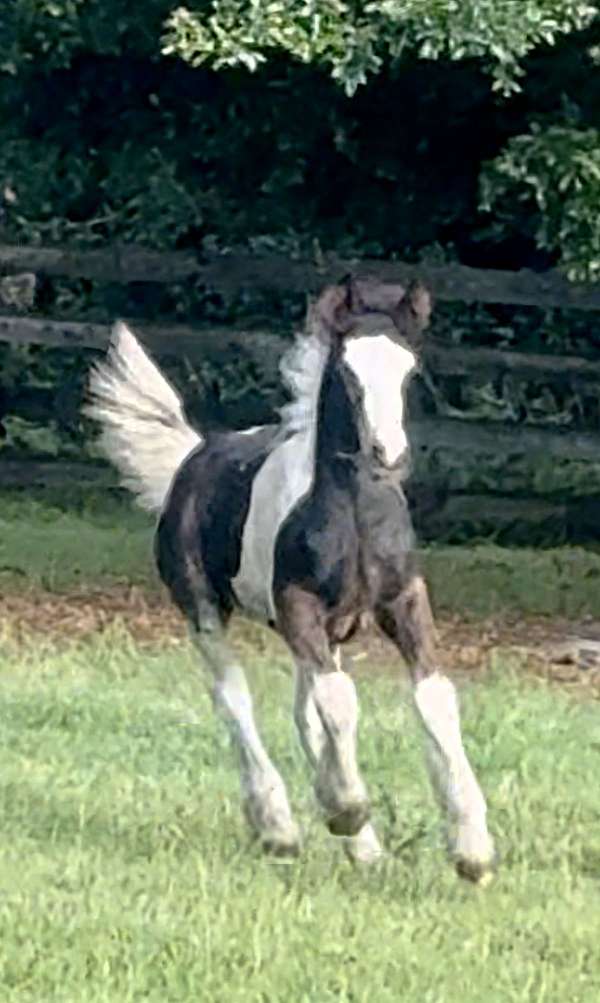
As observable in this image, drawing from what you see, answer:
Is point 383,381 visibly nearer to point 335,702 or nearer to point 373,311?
point 373,311

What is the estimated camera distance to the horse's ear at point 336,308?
768cm

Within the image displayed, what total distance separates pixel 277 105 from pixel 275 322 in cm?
195

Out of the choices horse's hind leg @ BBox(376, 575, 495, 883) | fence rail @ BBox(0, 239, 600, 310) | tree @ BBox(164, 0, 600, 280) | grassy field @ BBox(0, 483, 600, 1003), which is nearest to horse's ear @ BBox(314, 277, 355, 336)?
horse's hind leg @ BBox(376, 575, 495, 883)

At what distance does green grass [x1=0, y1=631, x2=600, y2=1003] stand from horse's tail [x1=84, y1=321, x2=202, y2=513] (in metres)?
1.03

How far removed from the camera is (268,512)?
8195 mm

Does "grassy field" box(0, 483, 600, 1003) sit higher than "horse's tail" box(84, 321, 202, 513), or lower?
lower

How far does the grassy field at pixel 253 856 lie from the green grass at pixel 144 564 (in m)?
2.23

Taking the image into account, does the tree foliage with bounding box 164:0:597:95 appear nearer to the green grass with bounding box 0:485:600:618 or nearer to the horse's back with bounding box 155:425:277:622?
the green grass with bounding box 0:485:600:618

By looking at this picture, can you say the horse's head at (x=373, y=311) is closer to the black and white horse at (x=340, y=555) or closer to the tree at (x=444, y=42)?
the black and white horse at (x=340, y=555)

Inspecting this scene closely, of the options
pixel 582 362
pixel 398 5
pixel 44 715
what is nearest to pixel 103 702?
pixel 44 715

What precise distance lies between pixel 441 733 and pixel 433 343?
383 inches

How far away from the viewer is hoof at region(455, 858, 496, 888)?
7.59m

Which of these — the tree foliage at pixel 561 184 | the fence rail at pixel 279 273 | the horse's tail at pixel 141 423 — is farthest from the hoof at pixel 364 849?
the fence rail at pixel 279 273

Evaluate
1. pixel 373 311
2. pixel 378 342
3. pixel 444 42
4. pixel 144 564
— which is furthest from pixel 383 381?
pixel 144 564
